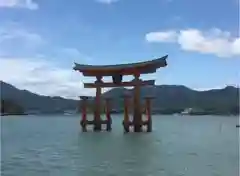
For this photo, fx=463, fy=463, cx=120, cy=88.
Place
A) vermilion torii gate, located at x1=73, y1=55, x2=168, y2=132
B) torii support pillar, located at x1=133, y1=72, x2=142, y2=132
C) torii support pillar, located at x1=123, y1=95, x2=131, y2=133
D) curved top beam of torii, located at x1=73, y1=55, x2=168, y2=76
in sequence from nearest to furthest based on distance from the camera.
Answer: curved top beam of torii, located at x1=73, y1=55, x2=168, y2=76 → vermilion torii gate, located at x1=73, y1=55, x2=168, y2=132 → torii support pillar, located at x1=133, y1=72, x2=142, y2=132 → torii support pillar, located at x1=123, y1=95, x2=131, y2=133

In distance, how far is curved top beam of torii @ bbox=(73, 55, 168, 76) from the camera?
26397 millimetres

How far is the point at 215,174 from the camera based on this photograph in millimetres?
13133

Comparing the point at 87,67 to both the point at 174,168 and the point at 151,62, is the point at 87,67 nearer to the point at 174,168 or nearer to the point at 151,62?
the point at 151,62

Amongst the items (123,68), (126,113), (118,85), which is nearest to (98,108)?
(126,113)

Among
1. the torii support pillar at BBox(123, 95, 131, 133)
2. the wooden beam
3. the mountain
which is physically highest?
the mountain

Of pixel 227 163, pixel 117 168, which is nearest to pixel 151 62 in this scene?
pixel 227 163

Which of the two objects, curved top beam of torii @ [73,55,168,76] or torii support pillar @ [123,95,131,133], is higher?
curved top beam of torii @ [73,55,168,76]

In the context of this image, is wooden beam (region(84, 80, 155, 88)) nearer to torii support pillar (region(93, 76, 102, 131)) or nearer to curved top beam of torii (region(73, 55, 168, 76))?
torii support pillar (region(93, 76, 102, 131))

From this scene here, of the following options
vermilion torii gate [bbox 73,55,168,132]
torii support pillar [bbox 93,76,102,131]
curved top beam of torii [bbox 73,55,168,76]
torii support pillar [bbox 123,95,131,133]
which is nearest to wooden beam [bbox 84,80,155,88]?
vermilion torii gate [bbox 73,55,168,132]

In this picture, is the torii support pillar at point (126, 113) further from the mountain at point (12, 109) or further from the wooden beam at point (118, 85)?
the mountain at point (12, 109)

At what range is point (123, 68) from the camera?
91.8 ft

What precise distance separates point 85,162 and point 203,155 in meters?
5.28

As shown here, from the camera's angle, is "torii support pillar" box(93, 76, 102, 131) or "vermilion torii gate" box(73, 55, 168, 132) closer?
"vermilion torii gate" box(73, 55, 168, 132)

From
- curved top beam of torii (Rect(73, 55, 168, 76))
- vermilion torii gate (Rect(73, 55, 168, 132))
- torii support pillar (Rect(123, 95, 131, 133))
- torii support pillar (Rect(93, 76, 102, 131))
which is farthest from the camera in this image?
torii support pillar (Rect(93, 76, 102, 131))
